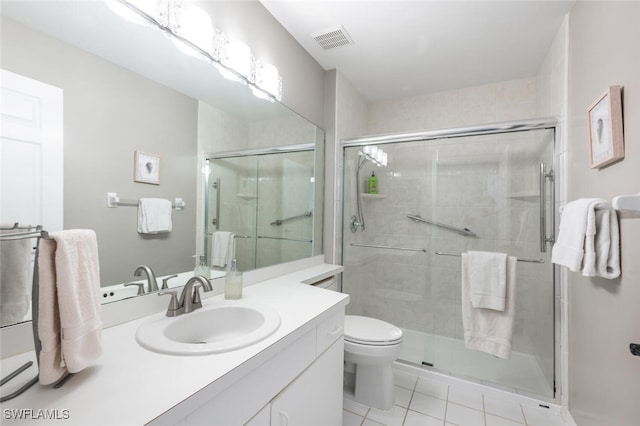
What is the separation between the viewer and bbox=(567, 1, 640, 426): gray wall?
3.26ft

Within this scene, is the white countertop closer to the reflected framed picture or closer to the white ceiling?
the reflected framed picture

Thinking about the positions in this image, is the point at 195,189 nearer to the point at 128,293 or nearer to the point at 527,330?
the point at 128,293

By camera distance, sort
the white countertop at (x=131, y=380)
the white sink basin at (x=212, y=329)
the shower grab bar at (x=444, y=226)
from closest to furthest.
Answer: the white countertop at (x=131, y=380)
the white sink basin at (x=212, y=329)
the shower grab bar at (x=444, y=226)

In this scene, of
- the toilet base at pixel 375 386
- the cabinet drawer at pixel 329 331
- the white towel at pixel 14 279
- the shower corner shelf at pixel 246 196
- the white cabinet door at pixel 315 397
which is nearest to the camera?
the white towel at pixel 14 279

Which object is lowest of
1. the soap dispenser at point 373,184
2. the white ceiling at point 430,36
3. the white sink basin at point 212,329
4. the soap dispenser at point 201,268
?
the white sink basin at point 212,329

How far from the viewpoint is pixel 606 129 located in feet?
3.76

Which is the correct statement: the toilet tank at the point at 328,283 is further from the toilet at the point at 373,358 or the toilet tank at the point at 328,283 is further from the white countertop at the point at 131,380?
the white countertop at the point at 131,380

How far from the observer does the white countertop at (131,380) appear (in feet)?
1.77

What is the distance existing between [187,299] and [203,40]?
1.12m

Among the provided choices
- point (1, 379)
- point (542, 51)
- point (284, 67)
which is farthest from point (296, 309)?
point (542, 51)

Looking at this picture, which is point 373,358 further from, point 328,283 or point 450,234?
point 450,234

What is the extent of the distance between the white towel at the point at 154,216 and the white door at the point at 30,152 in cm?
25

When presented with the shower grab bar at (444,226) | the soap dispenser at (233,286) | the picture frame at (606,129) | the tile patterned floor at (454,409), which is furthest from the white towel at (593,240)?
the soap dispenser at (233,286)

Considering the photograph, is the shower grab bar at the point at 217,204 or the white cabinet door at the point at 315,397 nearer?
the white cabinet door at the point at 315,397
